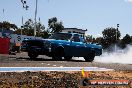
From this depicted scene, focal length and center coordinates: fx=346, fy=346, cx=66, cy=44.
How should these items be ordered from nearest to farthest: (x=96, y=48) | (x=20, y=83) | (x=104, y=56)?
(x=20, y=83) → (x=96, y=48) → (x=104, y=56)

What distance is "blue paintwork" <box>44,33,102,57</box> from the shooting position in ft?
69.9

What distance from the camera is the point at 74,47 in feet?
74.8

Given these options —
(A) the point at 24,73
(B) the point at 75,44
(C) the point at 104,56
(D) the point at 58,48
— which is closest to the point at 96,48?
(B) the point at 75,44

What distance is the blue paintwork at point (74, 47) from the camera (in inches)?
839

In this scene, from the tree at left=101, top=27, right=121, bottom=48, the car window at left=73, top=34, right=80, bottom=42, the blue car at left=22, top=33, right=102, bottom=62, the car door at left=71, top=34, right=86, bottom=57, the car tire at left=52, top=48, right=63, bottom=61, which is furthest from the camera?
the tree at left=101, top=27, right=121, bottom=48

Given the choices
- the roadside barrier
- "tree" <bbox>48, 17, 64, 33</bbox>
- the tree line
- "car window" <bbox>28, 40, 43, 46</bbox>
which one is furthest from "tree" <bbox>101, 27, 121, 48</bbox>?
"car window" <bbox>28, 40, 43, 46</bbox>

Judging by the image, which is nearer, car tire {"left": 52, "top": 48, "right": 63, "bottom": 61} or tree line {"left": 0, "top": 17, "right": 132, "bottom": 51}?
car tire {"left": 52, "top": 48, "right": 63, "bottom": 61}

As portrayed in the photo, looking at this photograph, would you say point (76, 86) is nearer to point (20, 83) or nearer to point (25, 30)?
point (20, 83)

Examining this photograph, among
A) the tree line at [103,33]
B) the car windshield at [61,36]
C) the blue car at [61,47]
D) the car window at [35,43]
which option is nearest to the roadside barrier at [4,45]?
the blue car at [61,47]

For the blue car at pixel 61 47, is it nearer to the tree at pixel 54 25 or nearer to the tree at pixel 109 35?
the tree at pixel 54 25

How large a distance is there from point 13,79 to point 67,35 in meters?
12.6

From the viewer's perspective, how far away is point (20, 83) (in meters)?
9.70

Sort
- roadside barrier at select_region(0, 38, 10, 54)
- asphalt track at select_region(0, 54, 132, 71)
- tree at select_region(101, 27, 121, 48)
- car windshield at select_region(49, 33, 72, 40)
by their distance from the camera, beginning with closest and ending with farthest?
asphalt track at select_region(0, 54, 132, 71) → car windshield at select_region(49, 33, 72, 40) → roadside barrier at select_region(0, 38, 10, 54) → tree at select_region(101, 27, 121, 48)

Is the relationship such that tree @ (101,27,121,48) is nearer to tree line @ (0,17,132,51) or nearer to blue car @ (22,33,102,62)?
tree line @ (0,17,132,51)
